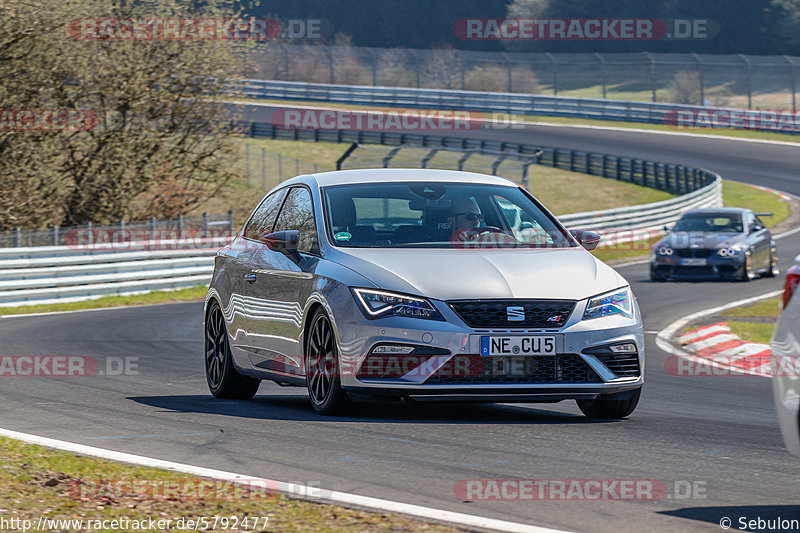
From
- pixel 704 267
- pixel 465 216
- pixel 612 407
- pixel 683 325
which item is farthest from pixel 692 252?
pixel 612 407

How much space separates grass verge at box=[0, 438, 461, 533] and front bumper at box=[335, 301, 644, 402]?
6.25 ft

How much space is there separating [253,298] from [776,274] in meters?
18.6

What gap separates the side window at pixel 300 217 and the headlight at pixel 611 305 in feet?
6.66

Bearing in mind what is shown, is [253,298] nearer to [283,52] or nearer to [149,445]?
[149,445]

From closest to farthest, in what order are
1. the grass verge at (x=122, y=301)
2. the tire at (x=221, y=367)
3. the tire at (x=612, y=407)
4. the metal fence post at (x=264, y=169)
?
the tire at (x=612, y=407), the tire at (x=221, y=367), the grass verge at (x=122, y=301), the metal fence post at (x=264, y=169)

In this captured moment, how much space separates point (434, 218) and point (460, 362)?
143 cm

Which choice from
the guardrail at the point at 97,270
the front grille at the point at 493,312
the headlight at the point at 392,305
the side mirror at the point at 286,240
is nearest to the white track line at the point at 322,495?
the headlight at the point at 392,305

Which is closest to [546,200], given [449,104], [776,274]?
[776,274]

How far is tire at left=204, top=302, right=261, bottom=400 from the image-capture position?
10.1m

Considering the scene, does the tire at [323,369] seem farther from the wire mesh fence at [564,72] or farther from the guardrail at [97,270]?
the wire mesh fence at [564,72]

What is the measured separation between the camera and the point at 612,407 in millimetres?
8586

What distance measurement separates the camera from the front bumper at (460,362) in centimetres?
780

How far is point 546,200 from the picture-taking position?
4294 cm

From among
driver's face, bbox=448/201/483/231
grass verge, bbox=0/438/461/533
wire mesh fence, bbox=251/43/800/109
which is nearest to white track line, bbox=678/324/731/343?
driver's face, bbox=448/201/483/231
